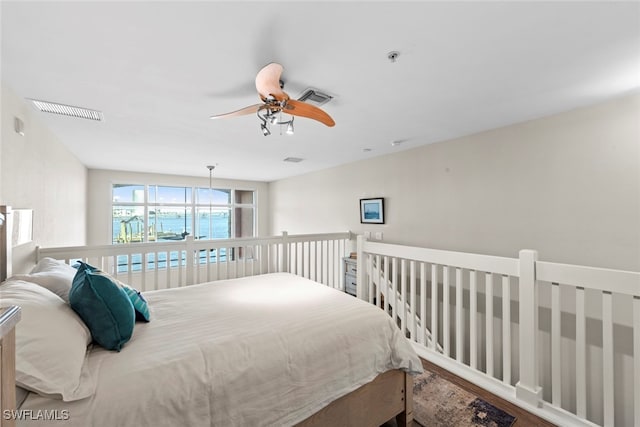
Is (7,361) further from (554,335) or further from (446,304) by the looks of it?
(554,335)

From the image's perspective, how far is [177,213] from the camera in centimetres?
654

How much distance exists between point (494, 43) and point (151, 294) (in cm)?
299

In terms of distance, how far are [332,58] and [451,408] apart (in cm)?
260

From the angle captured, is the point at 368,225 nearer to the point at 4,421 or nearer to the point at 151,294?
the point at 151,294

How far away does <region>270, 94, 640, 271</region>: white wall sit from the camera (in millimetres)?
2279

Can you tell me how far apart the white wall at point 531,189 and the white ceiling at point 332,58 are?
11.1 inches

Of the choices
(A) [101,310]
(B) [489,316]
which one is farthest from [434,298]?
(A) [101,310]

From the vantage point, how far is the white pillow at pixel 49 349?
931 millimetres

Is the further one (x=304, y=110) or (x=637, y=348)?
(x=304, y=110)

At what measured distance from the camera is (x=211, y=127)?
300 cm

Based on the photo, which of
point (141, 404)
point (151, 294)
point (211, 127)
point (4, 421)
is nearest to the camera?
point (4, 421)

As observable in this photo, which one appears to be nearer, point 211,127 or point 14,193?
point 14,193

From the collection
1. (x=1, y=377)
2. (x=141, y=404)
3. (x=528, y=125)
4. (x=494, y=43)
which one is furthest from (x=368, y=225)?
(x=1, y=377)

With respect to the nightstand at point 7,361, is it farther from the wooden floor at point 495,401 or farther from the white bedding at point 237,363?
the wooden floor at point 495,401
